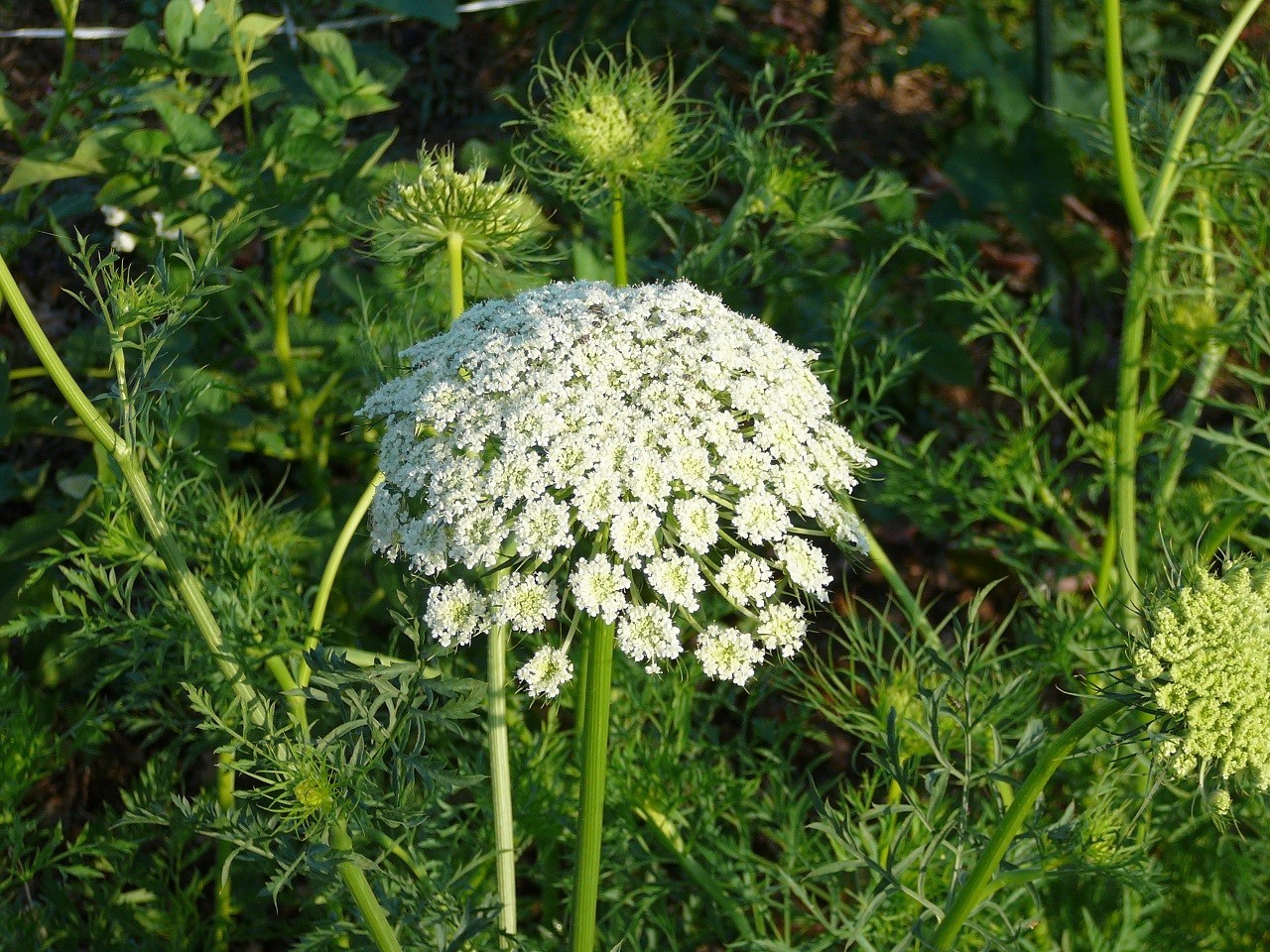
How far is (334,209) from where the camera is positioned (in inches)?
120

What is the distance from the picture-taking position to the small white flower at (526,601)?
159cm

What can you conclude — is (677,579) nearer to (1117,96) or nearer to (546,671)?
(546,671)

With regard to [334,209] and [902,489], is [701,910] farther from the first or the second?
[334,209]

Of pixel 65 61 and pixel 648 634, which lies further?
pixel 65 61

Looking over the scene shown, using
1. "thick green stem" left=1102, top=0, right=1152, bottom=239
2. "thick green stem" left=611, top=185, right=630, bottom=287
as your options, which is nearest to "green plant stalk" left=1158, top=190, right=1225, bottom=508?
"thick green stem" left=1102, top=0, right=1152, bottom=239

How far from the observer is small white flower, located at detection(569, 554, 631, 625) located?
153 centimetres

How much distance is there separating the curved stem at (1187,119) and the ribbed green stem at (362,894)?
2.20 meters

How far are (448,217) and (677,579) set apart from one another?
38.0 inches

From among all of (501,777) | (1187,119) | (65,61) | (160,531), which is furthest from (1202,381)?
(65,61)

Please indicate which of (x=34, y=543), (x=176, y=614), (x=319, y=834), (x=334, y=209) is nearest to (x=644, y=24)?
(x=334, y=209)

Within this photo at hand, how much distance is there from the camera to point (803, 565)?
1681 mm

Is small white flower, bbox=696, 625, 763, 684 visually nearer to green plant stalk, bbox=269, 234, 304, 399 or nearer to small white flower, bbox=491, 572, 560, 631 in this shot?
small white flower, bbox=491, 572, 560, 631

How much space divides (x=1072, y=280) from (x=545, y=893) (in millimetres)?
2915

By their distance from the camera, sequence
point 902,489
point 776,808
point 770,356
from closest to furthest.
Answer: point 770,356 → point 776,808 → point 902,489
